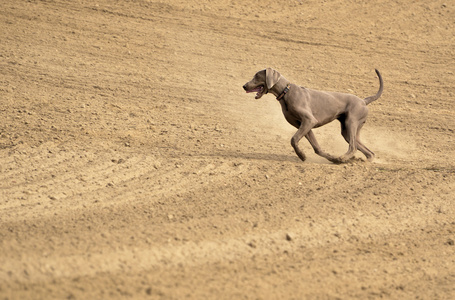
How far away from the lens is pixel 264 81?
10328 mm

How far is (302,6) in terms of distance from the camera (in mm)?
18734

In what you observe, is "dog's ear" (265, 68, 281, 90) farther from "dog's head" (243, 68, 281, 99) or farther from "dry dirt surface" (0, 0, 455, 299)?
"dry dirt surface" (0, 0, 455, 299)

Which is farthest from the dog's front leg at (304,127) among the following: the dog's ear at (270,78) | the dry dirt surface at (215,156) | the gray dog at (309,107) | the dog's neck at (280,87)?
the dog's ear at (270,78)

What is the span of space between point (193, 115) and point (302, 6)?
739 centimetres

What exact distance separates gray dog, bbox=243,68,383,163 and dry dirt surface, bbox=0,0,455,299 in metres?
0.47

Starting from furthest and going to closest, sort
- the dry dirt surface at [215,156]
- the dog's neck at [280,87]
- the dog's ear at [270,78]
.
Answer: the dog's neck at [280,87] < the dog's ear at [270,78] < the dry dirt surface at [215,156]

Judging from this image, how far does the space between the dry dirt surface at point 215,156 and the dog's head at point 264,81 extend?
3.94ft

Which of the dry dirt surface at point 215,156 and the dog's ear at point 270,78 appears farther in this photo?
the dog's ear at point 270,78

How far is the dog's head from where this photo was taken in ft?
33.5

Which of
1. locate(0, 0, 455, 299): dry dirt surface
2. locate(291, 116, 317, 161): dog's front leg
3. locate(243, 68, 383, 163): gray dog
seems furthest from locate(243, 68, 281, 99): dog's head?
locate(0, 0, 455, 299): dry dirt surface

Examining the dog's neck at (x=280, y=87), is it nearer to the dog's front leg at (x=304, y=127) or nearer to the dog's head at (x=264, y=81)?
the dog's head at (x=264, y=81)

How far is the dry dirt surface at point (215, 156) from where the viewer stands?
694cm

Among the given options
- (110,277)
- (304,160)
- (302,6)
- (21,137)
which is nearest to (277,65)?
(302,6)

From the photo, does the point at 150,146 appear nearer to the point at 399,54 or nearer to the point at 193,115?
the point at 193,115
